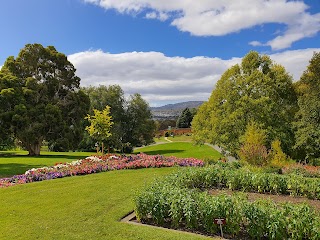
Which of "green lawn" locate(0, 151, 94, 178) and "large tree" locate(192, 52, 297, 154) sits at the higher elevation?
"large tree" locate(192, 52, 297, 154)

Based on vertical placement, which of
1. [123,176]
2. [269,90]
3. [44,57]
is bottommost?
[123,176]

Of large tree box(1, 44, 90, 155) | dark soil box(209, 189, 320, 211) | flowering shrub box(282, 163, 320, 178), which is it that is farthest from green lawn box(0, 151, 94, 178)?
flowering shrub box(282, 163, 320, 178)

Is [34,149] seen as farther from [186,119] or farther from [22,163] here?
[186,119]

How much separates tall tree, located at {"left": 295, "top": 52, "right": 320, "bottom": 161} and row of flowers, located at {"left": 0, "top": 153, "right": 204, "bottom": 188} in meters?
7.70

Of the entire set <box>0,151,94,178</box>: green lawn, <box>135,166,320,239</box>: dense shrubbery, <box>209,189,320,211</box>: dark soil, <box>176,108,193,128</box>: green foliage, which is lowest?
<box>209,189,320,211</box>: dark soil

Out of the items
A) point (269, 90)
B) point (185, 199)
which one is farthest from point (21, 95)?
point (185, 199)

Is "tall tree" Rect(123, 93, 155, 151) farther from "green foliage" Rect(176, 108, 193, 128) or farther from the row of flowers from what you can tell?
"green foliage" Rect(176, 108, 193, 128)

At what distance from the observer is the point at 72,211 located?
8594 millimetres

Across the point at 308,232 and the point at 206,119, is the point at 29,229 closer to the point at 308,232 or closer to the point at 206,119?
the point at 308,232

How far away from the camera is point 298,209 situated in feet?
21.0

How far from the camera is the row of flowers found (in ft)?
47.0

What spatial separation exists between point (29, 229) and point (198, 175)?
624 centimetres

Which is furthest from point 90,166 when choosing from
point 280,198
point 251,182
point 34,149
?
point 34,149

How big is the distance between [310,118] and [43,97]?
24.1 meters
